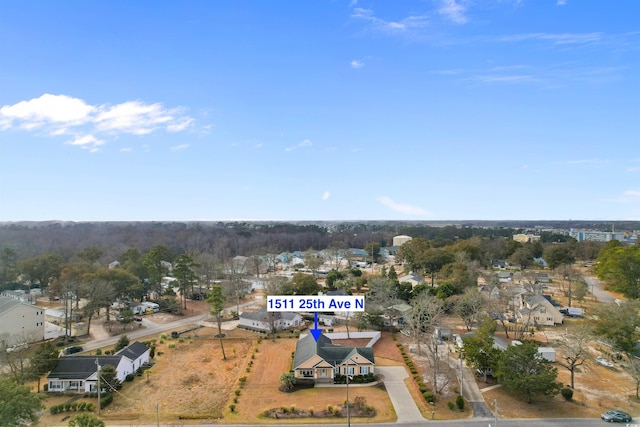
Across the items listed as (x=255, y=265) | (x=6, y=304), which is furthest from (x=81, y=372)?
(x=255, y=265)

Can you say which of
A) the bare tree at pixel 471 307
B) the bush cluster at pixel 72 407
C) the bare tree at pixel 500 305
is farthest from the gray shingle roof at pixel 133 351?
the bare tree at pixel 500 305

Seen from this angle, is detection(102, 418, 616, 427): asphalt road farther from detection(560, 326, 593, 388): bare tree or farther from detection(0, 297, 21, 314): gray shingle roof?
detection(0, 297, 21, 314): gray shingle roof

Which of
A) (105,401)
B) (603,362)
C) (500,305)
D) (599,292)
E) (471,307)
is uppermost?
(500,305)

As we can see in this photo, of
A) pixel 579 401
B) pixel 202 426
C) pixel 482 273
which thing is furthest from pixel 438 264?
Result: pixel 202 426

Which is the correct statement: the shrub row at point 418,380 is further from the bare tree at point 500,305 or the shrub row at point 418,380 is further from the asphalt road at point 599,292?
the asphalt road at point 599,292

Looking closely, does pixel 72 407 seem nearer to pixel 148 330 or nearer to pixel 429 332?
pixel 148 330

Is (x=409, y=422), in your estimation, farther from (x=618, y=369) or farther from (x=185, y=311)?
(x=185, y=311)
